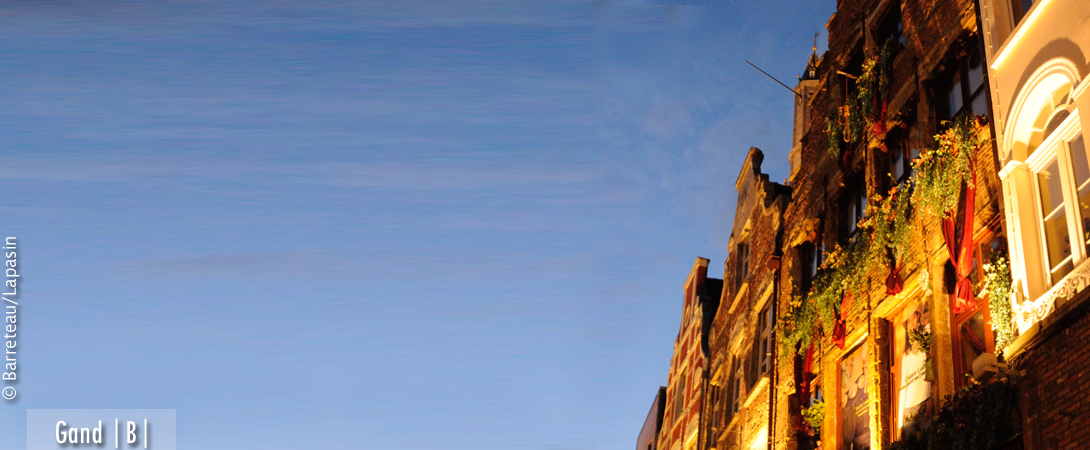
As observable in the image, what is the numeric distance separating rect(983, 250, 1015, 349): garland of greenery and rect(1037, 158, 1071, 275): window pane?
0.80 m

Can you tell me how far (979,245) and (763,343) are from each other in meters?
10.4

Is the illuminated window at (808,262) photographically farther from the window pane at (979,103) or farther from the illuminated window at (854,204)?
the window pane at (979,103)

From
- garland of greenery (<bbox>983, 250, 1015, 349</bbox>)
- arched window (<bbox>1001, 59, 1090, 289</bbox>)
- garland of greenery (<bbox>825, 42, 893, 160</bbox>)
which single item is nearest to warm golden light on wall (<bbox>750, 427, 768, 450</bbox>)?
garland of greenery (<bbox>825, 42, 893, 160</bbox>)

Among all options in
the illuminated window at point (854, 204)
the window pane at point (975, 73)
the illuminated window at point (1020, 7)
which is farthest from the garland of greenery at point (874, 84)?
the illuminated window at point (1020, 7)

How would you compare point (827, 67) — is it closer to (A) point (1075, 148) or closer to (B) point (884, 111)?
(B) point (884, 111)

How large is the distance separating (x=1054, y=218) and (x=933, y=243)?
3.09 metres

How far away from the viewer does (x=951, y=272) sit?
1369 centimetres

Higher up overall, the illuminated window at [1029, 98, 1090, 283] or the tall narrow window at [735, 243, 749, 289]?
the tall narrow window at [735, 243, 749, 289]

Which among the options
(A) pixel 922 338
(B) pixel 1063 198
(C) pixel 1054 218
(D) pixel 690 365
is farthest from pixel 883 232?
(D) pixel 690 365

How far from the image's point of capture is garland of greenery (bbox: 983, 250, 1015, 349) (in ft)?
37.1

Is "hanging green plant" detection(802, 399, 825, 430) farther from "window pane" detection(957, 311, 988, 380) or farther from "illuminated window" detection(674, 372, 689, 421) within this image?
"illuminated window" detection(674, 372, 689, 421)

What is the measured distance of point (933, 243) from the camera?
46.1 feet

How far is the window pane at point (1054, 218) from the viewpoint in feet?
35.1

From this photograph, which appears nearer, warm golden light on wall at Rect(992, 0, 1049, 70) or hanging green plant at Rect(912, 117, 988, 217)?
warm golden light on wall at Rect(992, 0, 1049, 70)
